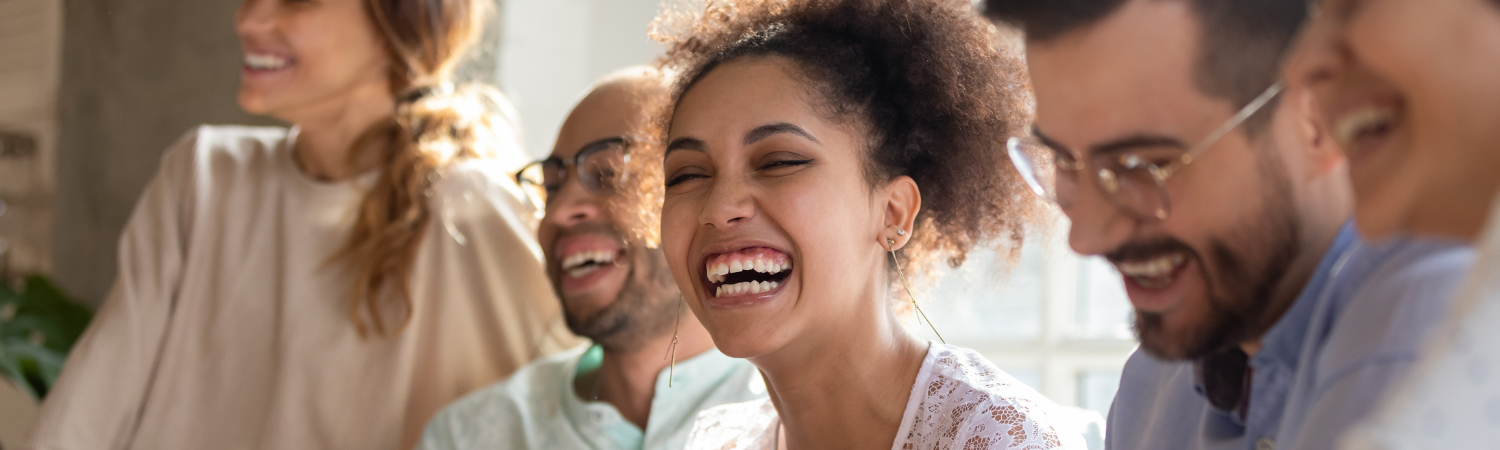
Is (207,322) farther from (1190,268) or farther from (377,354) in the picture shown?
(1190,268)

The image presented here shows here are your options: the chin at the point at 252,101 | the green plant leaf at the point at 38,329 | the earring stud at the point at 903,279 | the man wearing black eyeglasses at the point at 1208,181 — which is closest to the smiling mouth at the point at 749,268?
the earring stud at the point at 903,279

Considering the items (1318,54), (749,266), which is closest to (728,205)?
(749,266)

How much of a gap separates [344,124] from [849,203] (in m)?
1.44

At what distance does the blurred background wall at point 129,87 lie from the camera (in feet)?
10.6

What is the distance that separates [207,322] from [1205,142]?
2.19 m

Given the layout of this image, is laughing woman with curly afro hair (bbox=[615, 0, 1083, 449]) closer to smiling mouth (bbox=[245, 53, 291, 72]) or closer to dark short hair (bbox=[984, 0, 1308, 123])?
dark short hair (bbox=[984, 0, 1308, 123])

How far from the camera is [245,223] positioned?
7.91 feet

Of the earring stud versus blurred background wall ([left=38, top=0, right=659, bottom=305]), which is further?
blurred background wall ([left=38, top=0, right=659, bottom=305])

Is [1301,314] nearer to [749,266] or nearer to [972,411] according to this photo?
[972,411]

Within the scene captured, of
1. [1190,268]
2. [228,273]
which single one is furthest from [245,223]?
[1190,268]

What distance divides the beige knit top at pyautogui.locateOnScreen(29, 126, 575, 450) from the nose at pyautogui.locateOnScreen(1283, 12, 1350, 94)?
1.67 meters

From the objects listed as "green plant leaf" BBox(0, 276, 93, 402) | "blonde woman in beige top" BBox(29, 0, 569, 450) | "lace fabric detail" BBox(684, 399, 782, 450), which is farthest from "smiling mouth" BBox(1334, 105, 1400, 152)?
"green plant leaf" BBox(0, 276, 93, 402)

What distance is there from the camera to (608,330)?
1.89 metres

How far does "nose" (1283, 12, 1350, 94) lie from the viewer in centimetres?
72
